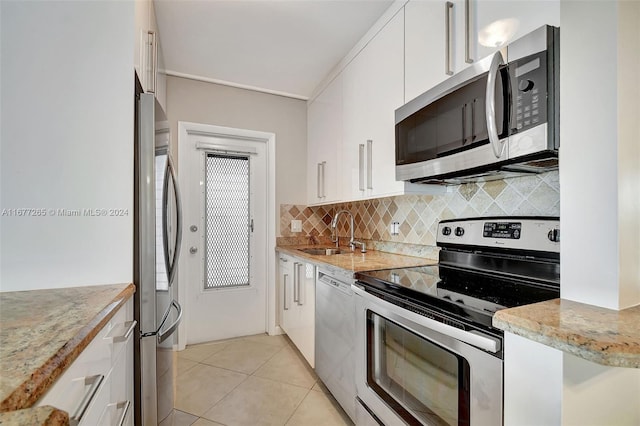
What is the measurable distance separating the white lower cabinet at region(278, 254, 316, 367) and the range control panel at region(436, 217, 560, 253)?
0.89 meters

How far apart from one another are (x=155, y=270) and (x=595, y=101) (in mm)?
1528

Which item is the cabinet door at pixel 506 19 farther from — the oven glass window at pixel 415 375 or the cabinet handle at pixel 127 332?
the cabinet handle at pixel 127 332

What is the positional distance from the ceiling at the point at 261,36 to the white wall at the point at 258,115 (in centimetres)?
12

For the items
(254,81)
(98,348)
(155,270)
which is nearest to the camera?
(98,348)

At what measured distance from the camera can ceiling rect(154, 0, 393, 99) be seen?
1768 mm

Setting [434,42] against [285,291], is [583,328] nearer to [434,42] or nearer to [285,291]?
[434,42]

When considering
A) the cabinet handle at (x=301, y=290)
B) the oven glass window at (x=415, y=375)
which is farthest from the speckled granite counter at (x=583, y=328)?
the cabinet handle at (x=301, y=290)

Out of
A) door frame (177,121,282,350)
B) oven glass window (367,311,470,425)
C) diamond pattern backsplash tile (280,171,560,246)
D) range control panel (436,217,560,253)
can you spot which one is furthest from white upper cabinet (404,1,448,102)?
door frame (177,121,282,350)

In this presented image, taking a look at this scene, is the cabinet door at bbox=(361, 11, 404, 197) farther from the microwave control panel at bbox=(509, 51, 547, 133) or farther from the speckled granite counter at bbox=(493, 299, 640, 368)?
the speckled granite counter at bbox=(493, 299, 640, 368)

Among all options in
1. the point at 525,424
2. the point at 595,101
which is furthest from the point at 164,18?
the point at 525,424

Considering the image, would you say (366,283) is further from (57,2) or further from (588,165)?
(57,2)

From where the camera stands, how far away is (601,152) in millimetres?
682

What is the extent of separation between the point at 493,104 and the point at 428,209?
1.00 metres

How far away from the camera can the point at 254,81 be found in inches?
107
